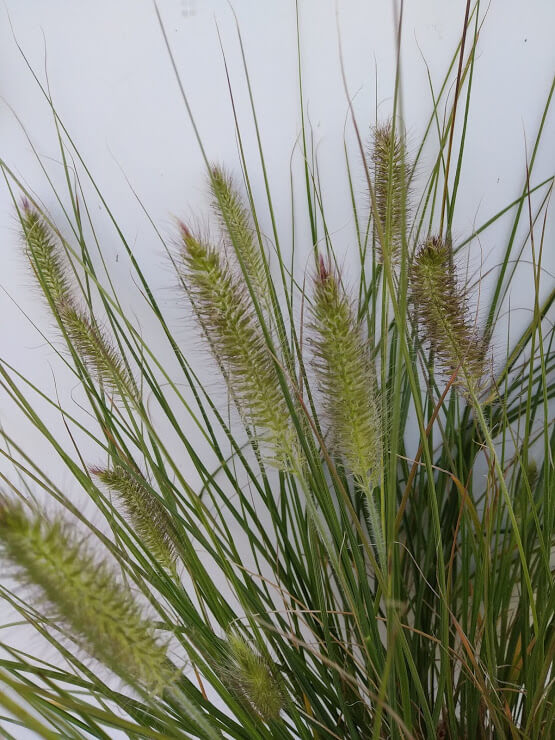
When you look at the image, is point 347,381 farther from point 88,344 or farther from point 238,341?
point 88,344

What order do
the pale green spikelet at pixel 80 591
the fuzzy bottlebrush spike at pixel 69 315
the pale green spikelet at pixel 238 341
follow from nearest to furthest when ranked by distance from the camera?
the pale green spikelet at pixel 80 591, the pale green spikelet at pixel 238 341, the fuzzy bottlebrush spike at pixel 69 315

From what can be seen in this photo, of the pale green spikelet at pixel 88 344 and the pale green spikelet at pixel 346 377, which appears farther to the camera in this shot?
the pale green spikelet at pixel 88 344

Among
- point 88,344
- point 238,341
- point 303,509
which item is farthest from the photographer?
point 303,509

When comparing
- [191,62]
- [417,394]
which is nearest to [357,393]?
[417,394]

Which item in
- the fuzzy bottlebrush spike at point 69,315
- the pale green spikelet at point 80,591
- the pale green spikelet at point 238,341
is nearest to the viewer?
the pale green spikelet at point 80,591

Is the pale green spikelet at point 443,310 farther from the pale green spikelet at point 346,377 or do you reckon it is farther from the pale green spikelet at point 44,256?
the pale green spikelet at point 44,256

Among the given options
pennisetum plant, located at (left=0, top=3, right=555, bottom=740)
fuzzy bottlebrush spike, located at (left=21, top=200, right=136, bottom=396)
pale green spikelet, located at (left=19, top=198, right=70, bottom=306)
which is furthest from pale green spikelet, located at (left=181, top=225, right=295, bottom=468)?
pale green spikelet, located at (left=19, top=198, right=70, bottom=306)

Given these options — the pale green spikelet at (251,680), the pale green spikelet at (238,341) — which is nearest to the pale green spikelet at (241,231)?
the pale green spikelet at (238,341)

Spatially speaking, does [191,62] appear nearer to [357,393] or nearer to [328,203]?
[328,203]

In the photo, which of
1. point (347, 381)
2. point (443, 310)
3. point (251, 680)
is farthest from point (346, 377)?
point (251, 680)
